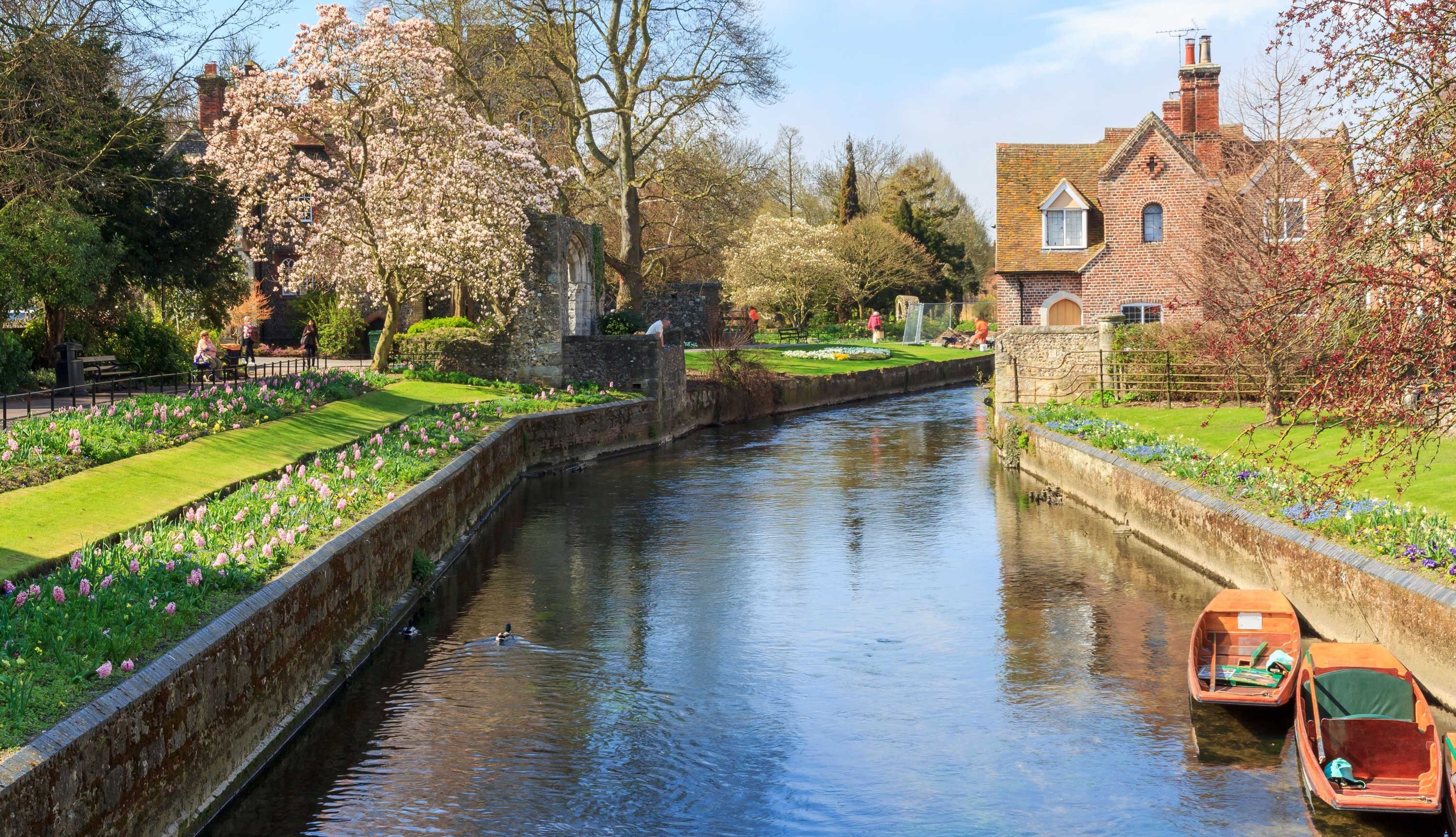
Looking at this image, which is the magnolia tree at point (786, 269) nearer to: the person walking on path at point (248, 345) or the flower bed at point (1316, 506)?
the person walking on path at point (248, 345)

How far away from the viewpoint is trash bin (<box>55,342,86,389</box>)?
25.7m

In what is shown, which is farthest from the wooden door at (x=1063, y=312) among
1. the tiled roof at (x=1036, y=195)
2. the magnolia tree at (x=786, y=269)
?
the magnolia tree at (x=786, y=269)

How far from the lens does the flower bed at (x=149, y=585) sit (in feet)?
27.2

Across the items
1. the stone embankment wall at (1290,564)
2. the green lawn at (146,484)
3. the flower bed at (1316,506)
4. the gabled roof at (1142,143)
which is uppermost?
the gabled roof at (1142,143)

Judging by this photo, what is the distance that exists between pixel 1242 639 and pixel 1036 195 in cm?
3607

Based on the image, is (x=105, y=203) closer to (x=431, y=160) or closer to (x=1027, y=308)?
(x=431, y=160)

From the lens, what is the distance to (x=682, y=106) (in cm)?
4403

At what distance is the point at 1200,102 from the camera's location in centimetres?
4553

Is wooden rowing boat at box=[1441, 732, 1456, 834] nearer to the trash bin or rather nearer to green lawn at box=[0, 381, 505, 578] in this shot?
green lawn at box=[0, 381, 505, 578]

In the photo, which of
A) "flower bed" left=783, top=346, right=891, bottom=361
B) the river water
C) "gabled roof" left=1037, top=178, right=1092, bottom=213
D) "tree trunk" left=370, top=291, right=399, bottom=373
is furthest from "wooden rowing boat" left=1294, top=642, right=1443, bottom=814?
"flower bed" left=783, top=346, right=891, bottom=361

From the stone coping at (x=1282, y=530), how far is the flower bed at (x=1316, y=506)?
11 centimetres

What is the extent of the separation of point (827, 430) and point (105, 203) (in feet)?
62.0

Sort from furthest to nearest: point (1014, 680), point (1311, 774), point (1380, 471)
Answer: point (1380, 471) < point (1014, 680) < point (1311, 774)

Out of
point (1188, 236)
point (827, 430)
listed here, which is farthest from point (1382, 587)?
point (1188, 236)
